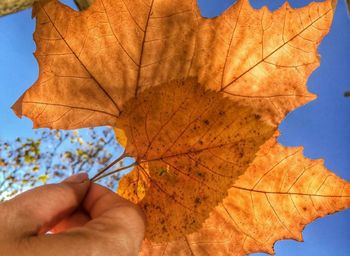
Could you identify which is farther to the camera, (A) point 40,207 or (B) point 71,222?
(B) point 71,222

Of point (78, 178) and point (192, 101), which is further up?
point (192, 101)

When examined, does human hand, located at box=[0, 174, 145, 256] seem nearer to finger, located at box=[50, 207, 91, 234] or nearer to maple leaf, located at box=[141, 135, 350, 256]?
finger, located at box=[50, 207, 91, 234]

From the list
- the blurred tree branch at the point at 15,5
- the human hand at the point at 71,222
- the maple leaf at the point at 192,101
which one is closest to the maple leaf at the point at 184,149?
the maple leaf at the point at 192,101

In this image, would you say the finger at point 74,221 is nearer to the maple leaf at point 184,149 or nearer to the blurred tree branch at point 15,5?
the maple leaf at point 184,149

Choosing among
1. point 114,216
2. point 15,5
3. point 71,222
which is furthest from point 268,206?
point 15,5

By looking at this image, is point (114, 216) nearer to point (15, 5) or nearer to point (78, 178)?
point (78, 178)

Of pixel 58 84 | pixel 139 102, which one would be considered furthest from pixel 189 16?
pixel 58 84

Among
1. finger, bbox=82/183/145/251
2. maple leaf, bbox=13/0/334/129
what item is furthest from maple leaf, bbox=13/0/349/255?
finger, bbox=82/183/145/251
